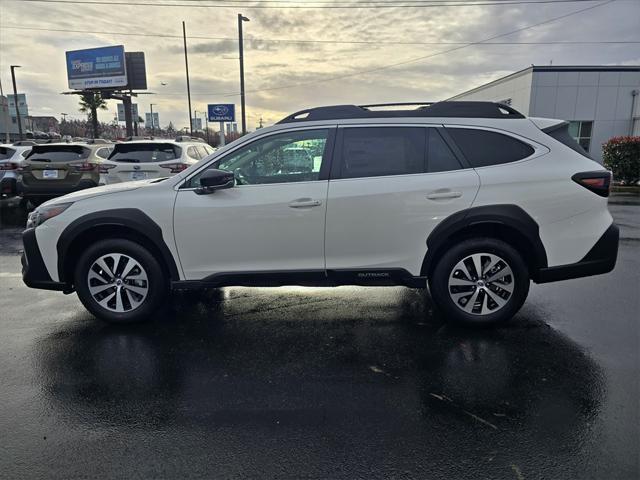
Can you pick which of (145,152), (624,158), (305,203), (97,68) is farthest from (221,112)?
(97,68)

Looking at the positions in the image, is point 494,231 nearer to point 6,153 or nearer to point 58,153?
point 58,153

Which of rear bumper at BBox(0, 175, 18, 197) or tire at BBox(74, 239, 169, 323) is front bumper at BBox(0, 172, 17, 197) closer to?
rear bumper at BBox(0, 175, 18, 197)

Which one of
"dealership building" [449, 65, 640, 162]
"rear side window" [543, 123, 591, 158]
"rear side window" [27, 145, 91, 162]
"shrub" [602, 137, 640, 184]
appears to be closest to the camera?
"rear side window" [543, 123, 591, 158]

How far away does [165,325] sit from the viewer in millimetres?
4336

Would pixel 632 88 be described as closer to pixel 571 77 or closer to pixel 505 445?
pixel 571 77

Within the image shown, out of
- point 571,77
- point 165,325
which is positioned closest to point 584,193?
point 165,325

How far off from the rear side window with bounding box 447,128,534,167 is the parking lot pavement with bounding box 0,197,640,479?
1532 mm

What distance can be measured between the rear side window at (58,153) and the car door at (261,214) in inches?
318

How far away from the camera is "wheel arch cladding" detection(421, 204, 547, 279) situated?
389cm

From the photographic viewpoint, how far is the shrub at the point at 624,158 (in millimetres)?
15992

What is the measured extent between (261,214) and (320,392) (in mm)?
1610

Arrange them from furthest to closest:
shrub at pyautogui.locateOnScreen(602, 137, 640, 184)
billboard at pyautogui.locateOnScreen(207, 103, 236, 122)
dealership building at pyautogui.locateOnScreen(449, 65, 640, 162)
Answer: dealership building at pyautogui.locateOnScreen(449, 65, 640, 162) < billboard at pyautogui.locateOnScreen(207, 103, 236, 122) < shrub at pyautogui.locateOnScreen(602, 137, 640, 184)

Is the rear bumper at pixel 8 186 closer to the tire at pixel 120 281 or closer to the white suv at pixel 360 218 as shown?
the white suv at pixel 360 218

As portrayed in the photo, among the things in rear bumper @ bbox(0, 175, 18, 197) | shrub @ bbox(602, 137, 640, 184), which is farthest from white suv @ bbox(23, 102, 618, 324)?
shrub @ bbox(602, 137, 640, 184)
